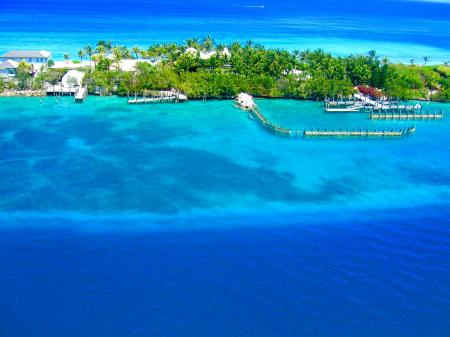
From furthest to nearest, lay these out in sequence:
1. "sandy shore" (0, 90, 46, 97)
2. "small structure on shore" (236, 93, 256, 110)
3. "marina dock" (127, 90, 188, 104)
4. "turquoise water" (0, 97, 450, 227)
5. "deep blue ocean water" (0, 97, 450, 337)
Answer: "sandy shore" (0, 90, 46, 97) → "marina dock" (127, 90, 188, 104) → "small structure on shore" (236, 93, 256, 110) → "turquoise water" (0, 97, 450, 227) → "deep blue ocean water" (0, 97, 450, 337)

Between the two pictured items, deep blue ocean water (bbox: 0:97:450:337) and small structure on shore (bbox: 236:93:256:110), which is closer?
deep blue ocean water (bbox: 0:97:450:337)

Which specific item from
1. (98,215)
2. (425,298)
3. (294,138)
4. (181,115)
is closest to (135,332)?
(98,215)

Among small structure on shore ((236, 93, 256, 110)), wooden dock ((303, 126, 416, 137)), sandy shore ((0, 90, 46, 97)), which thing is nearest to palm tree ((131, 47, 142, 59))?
sandy shore ((0, 90, 46, 97))

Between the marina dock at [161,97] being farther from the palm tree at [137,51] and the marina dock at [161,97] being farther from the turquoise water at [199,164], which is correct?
the palm tree at [137,51]

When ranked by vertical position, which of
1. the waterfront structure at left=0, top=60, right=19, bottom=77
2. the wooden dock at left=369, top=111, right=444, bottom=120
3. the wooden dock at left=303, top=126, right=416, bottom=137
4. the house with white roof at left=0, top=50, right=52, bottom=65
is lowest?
the wooden dock at left=303, top=126, right=416, bottom=137

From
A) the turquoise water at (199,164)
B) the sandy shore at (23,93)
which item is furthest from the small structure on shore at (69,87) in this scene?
the turquoise water at (199,164)

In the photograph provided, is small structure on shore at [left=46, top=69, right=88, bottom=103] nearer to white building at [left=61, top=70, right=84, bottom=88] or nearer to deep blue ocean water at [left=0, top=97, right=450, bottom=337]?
white building at [left=61, top=70, right=84, bottom=88]
